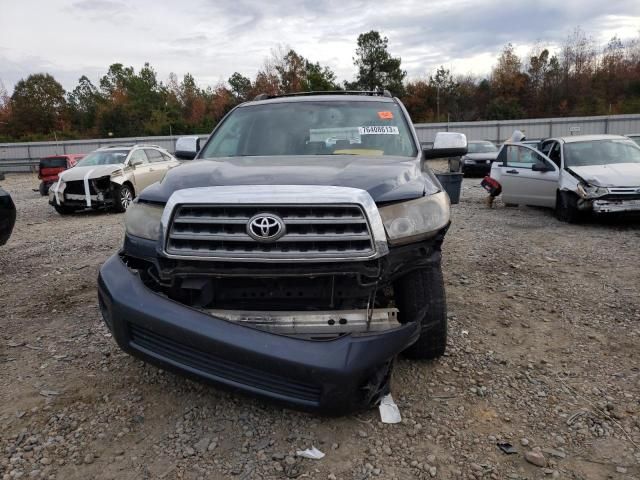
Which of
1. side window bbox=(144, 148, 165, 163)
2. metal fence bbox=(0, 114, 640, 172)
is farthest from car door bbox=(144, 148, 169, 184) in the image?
metal fence bbox=(0, 114, 640, 172)

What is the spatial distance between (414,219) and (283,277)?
721 mm

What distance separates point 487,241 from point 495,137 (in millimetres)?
26751

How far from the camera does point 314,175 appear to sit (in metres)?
2.52

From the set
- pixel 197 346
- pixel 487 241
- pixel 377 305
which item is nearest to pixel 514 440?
pixel 377 305

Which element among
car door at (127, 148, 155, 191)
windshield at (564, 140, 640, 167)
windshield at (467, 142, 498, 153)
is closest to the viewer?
windshield at (564, 140, 640, 167)

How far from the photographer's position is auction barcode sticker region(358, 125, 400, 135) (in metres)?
3.63

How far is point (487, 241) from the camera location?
6.87 meters

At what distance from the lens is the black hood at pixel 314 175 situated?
2.44 meters

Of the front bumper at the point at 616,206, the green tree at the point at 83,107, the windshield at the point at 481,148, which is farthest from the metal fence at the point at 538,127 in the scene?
the green tree at the point at 83,107

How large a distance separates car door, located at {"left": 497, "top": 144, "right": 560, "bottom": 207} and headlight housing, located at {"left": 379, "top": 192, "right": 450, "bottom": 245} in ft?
22.8

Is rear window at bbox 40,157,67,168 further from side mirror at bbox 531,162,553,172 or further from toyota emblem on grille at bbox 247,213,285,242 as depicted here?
toyota emblem on grille at bbox 247,213,285,242

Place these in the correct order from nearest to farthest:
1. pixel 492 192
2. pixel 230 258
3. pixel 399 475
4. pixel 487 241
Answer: pixel 399 475 → pixel 230 258 → pixel 487 241 → pixel 492 192

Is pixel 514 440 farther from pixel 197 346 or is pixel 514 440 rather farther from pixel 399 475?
pixel 197 346

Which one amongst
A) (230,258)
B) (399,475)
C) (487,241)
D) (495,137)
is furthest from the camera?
(495,137)
